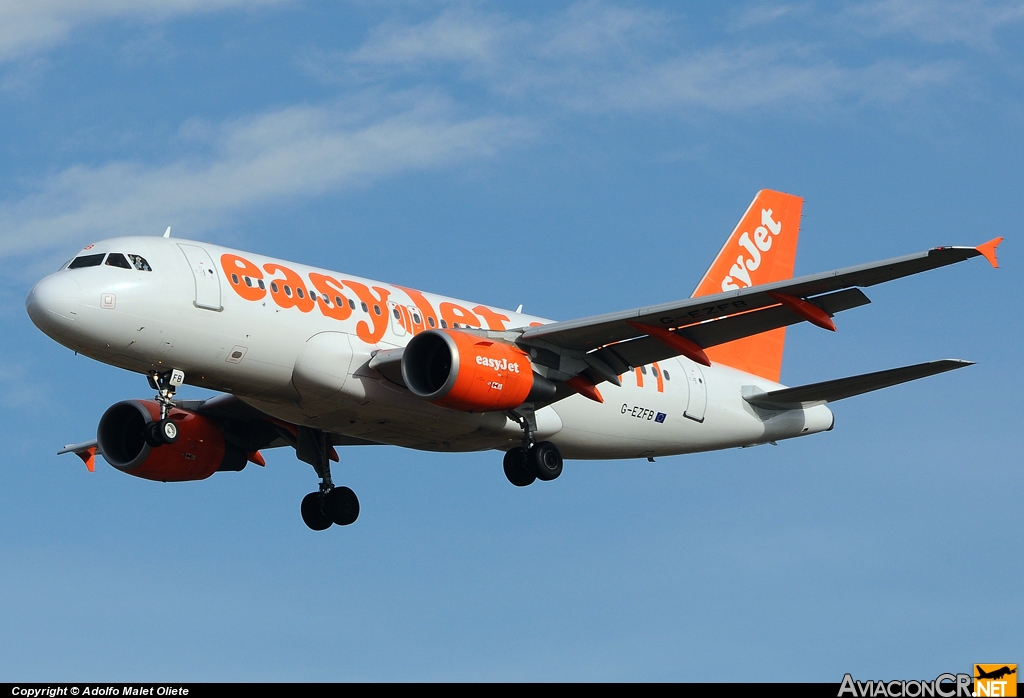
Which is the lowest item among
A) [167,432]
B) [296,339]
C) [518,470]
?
[167,432]

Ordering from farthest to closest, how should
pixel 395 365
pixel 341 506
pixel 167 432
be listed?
pixel 341 506, pixel 395 365, pixel 167 432

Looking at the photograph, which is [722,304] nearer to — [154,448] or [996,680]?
[996,680]

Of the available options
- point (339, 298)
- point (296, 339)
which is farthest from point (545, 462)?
point (296, 339)

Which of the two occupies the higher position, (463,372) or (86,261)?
(86,261)

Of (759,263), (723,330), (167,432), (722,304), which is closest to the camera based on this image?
(167,432)

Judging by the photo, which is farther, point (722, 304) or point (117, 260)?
point (722, 304)

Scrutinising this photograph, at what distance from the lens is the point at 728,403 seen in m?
40.8

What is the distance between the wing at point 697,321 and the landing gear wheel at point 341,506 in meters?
7.19

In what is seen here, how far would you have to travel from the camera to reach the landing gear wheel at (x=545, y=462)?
36.2m

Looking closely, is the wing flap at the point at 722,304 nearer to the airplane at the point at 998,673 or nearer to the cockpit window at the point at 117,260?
the airplane at the point at 998,673

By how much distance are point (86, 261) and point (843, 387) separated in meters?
17.9

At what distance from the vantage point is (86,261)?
107ft

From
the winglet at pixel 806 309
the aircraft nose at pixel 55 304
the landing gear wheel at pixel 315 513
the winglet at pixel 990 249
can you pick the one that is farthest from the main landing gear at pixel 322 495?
the winglet at pixel 990 249

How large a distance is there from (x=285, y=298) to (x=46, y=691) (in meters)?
10.3
